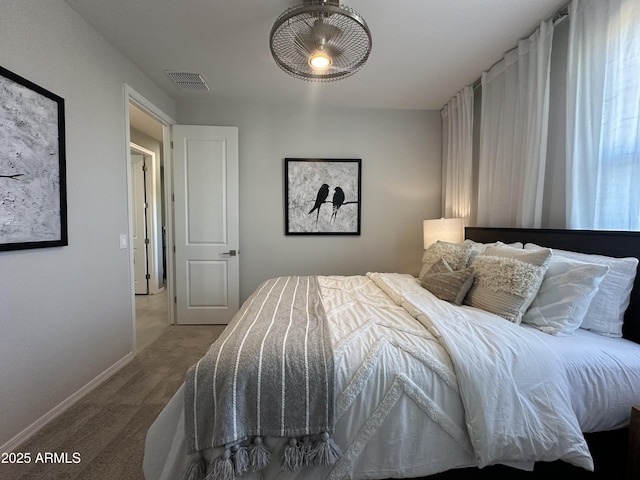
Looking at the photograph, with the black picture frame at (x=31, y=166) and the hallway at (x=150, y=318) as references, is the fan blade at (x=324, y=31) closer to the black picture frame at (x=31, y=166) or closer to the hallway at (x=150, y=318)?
the black picture frame at (x=31, y=166)

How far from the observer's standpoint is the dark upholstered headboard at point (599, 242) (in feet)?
4.37

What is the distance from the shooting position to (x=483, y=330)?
125cm

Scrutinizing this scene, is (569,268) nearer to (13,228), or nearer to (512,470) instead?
(512,470)

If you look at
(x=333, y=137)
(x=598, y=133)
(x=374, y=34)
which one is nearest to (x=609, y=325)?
(x=598, y=133)

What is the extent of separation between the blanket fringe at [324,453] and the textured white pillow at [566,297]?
1207 mm

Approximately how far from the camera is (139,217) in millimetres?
4312

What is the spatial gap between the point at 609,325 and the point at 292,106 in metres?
3.39

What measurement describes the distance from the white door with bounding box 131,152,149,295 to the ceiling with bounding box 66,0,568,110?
1.94 m

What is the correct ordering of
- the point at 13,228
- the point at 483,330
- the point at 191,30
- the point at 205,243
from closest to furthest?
the point at 483,330 → the point at 13,228 → the point at 191,30 → the point at 205,243

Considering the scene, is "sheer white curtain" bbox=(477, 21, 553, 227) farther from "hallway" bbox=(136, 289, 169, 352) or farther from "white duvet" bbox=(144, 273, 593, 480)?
"hallway" bbox=(136, 289, 169, 352)

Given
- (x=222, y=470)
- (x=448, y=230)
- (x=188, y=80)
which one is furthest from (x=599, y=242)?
(x=188, y=80)

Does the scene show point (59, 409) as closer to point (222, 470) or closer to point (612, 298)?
point (222, 470)

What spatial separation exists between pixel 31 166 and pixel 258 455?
197cm

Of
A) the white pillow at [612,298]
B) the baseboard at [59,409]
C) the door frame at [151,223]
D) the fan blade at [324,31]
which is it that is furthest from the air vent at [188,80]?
the white pillow at [612,298]
